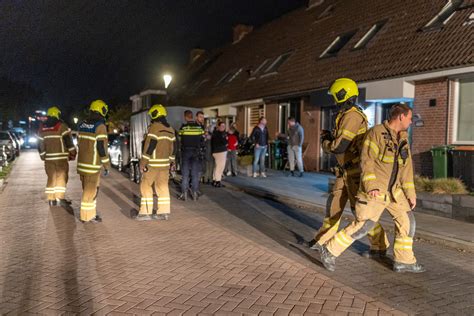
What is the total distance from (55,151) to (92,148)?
6.14 ft

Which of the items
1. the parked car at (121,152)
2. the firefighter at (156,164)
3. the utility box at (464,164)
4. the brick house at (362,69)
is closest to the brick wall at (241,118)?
the brick house at (362,69)

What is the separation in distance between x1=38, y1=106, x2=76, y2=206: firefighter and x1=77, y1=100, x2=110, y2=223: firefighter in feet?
5.41

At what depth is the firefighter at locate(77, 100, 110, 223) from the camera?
7496 millimetres

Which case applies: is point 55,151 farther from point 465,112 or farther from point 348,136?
point 465,112

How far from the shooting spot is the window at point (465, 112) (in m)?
10.9

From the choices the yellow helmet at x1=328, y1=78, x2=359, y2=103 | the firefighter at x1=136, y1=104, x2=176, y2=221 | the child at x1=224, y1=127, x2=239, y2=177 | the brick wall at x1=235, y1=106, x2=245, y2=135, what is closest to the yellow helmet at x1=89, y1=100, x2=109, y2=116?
the firefighter at x1=136, y1=104, x2=176, y2=221

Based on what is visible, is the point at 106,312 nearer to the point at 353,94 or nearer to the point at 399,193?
the point at 399,193

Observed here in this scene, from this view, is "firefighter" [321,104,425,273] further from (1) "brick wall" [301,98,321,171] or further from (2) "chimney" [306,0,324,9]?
(2) "chimney" [306,0,324,9]

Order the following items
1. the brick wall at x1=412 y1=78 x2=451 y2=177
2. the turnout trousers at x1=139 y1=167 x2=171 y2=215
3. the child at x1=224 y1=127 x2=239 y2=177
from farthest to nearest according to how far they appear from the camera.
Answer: the child at x1=224 y1=127 x2=239 y2=177
the brick wall at x1=412 y1=78 x2=451 y2=177
the turnout trousers at x1=139 y1=167 x2=171 y2=215

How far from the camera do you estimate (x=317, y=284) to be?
15.3 ft

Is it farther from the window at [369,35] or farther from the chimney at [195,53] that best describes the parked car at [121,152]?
the chimney at [195,53]

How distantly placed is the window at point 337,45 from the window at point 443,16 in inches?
142

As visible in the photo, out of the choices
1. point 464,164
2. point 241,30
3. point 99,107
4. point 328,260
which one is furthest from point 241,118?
point 328,260

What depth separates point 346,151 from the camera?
5.25 m
